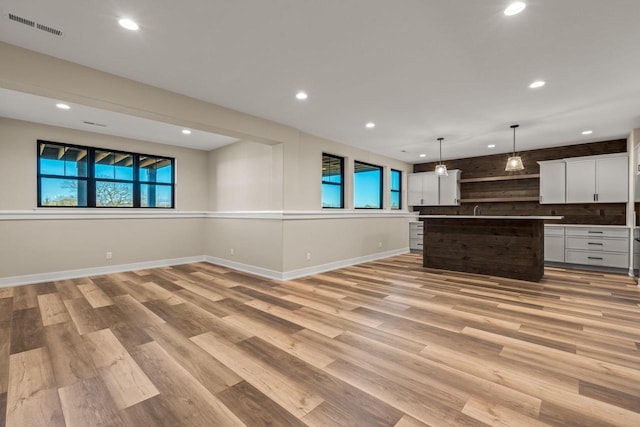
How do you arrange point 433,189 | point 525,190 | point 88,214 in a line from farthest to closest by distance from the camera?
point 433,189 → point 525,190 → point 88,214

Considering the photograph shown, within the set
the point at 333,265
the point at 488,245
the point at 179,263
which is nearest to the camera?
the point at 488,245

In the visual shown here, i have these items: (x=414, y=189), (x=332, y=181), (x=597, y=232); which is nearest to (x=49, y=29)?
(x=332, y=181)

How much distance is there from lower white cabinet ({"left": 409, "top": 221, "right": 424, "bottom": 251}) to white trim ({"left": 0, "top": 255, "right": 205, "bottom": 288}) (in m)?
5.74

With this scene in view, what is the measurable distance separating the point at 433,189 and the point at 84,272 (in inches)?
311

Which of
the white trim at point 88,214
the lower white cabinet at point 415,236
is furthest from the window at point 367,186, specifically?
the white trim at point 88,214

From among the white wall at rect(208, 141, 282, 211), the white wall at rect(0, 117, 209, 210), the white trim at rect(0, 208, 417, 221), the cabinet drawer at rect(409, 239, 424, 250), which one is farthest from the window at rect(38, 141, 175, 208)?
the cabinet drawer at rect(409, 239, 424, 250)

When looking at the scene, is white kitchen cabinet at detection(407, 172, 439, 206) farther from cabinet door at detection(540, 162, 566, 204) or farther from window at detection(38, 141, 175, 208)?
window at detection(38, 141, 175, 208)

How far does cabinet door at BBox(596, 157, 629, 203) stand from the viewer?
17.4 ft

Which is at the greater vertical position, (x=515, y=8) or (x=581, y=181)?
(x=515, y=8)

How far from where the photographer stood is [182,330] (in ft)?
9.11

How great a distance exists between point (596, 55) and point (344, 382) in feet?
11.6

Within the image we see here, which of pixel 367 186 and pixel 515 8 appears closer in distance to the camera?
pixel 515 8

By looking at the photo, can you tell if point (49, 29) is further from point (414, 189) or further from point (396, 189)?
point (414, 189)

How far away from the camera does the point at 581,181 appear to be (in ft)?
18.9
